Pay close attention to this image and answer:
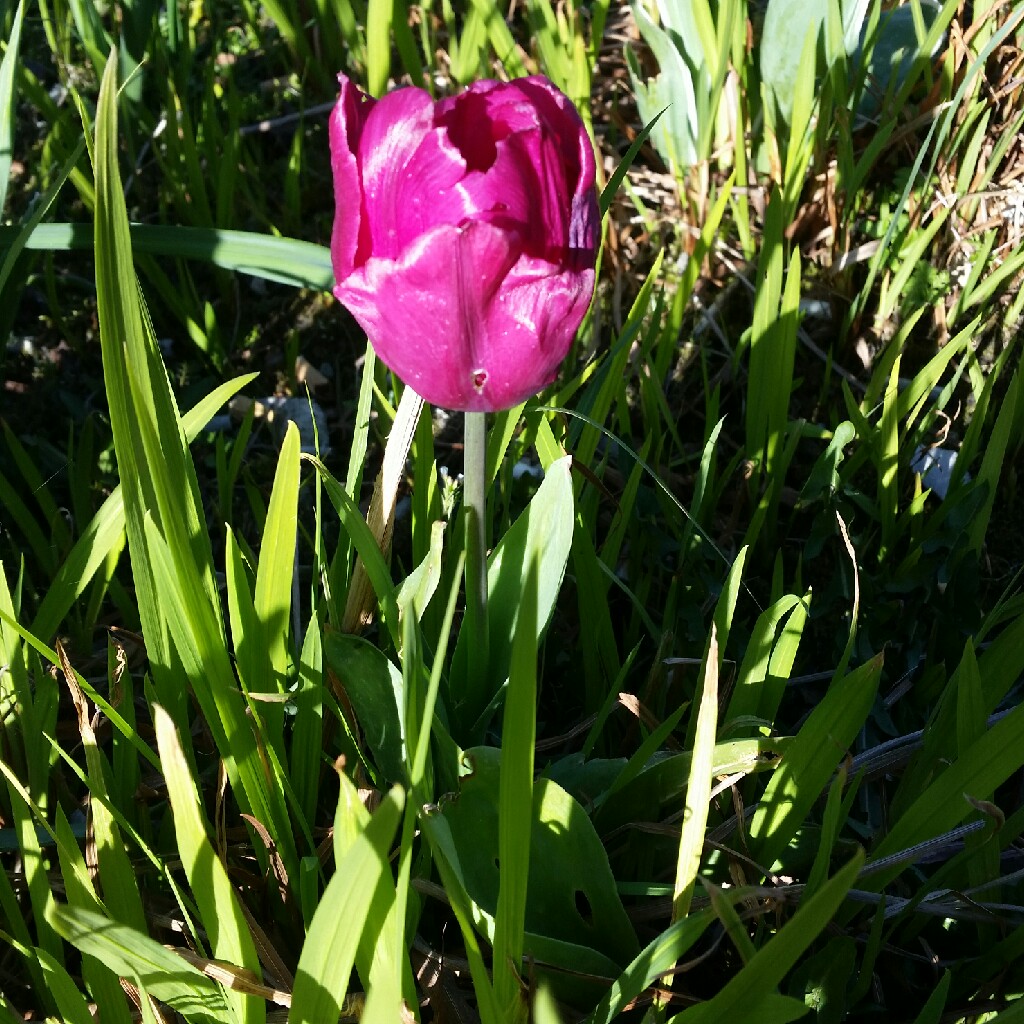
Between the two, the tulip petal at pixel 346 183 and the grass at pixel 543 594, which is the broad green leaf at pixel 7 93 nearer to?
the grass at pixel 543 594

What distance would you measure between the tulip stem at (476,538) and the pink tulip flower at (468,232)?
1.7 inches

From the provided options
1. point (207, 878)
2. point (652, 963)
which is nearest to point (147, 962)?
point (207, 878)

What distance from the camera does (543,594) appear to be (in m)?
0.76

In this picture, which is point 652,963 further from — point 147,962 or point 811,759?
point 147,962

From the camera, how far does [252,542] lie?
4.12 ft

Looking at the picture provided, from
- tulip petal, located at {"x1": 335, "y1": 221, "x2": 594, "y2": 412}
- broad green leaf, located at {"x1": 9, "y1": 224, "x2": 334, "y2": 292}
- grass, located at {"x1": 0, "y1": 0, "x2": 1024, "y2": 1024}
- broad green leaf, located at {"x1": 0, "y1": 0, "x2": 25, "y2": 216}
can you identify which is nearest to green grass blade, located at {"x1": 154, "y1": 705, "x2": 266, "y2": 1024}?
grass, located at {"x1": 0, "y1": 0, "x2": 1024, "y2": 1024}

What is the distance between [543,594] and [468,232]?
29cm

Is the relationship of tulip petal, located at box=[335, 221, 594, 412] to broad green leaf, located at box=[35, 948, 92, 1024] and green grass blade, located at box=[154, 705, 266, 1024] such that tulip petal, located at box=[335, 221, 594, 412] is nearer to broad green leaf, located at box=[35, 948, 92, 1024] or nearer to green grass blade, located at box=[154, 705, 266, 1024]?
green grass blade, located at box=[154, 705, 266, 1024]

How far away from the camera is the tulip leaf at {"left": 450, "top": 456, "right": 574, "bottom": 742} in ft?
2.51

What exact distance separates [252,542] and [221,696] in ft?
1.93

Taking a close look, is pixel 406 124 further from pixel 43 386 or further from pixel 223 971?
pixel 43 386

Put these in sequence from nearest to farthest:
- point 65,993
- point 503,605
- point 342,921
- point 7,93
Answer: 1. point 342,921
2. point 65,993
3. point 503,605
4. point 7,93

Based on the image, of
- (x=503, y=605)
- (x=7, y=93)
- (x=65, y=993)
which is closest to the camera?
(x=65, y=993)

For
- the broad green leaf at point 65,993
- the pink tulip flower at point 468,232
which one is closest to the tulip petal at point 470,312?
the pink tulip flower at point 468,232
